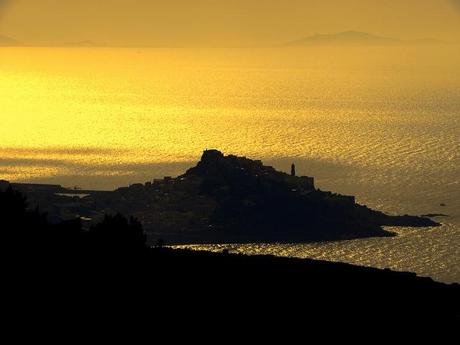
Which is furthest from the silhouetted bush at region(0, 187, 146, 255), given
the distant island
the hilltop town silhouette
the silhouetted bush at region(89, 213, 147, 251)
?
the distant island

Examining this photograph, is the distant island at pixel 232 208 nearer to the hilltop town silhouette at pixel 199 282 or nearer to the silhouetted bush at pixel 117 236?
the silhouetted bush at pixel 117 236

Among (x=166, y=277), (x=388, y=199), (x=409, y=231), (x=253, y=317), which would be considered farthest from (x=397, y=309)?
(x=388, y=199)

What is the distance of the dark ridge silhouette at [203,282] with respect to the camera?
57938 mm

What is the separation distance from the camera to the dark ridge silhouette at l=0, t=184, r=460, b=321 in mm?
57938

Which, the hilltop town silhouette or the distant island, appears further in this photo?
the distant island

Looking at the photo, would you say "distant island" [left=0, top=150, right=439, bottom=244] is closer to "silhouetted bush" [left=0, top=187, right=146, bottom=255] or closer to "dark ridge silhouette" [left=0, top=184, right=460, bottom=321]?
"silhouetted bush" [left=0, top=187, right=146, bottom=255]

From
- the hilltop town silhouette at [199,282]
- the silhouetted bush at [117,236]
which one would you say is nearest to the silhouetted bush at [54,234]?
the silhouetted bush at [117,236]

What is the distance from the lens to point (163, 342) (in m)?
51.3

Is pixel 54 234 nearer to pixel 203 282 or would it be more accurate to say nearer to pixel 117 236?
pixel 117 236

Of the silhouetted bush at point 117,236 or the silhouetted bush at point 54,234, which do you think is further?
the silhouetted bush at point 117,236

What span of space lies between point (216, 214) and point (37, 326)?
120805mm

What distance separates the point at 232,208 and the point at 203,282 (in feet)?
373

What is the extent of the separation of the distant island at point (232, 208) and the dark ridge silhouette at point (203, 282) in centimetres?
9631

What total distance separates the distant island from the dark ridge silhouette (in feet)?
316
